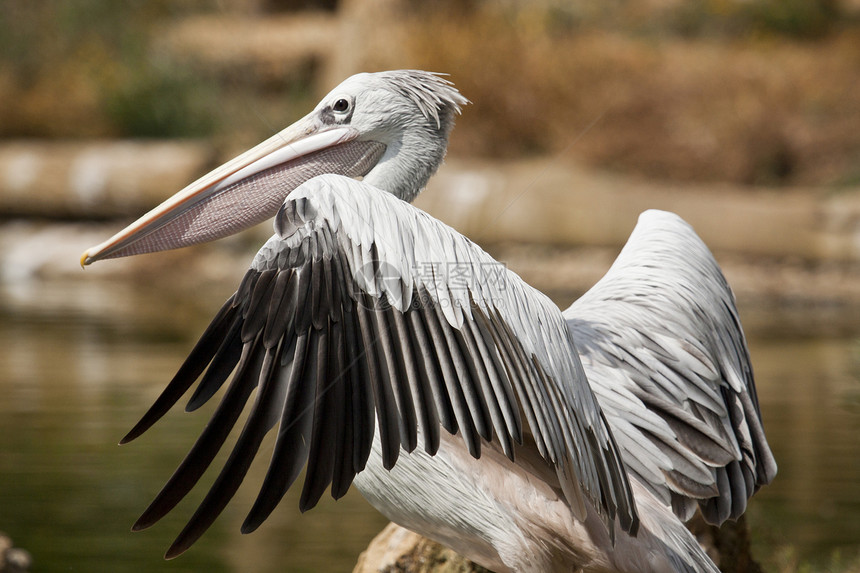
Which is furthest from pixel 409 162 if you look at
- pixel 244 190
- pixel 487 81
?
pixel 487 81

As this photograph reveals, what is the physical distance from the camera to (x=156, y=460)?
18.2ft

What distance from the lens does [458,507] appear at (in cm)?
277

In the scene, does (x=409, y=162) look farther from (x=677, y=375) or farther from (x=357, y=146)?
(x=677, y=375)

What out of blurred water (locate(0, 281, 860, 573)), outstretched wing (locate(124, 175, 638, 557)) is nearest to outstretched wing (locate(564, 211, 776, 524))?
outstretched wing (locate(124, 175, 638, 557))

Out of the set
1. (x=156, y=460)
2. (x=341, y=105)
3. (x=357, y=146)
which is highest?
(x=341, y=105)

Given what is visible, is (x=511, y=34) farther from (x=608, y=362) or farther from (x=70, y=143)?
(x=608, y=362)

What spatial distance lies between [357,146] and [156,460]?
2820 millimetres

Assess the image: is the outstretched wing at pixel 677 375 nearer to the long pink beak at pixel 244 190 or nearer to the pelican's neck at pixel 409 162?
the pelican's neck at pixel 409 162

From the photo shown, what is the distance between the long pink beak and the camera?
2916mm

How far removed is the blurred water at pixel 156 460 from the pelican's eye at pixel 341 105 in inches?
69.0

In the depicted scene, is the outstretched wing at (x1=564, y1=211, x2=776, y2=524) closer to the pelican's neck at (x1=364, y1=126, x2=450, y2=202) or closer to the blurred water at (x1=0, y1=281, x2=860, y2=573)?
the pelican's neck at (x1=364, y1=126, x2=450, y2=202)

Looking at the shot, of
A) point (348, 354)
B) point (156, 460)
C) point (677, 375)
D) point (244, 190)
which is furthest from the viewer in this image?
point (156, 460)

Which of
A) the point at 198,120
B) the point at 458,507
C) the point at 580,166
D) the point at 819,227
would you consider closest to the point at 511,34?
the point at 580,166

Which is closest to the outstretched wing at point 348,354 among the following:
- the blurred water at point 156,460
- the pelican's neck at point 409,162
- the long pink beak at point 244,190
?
the long pink beak at point 244,190
